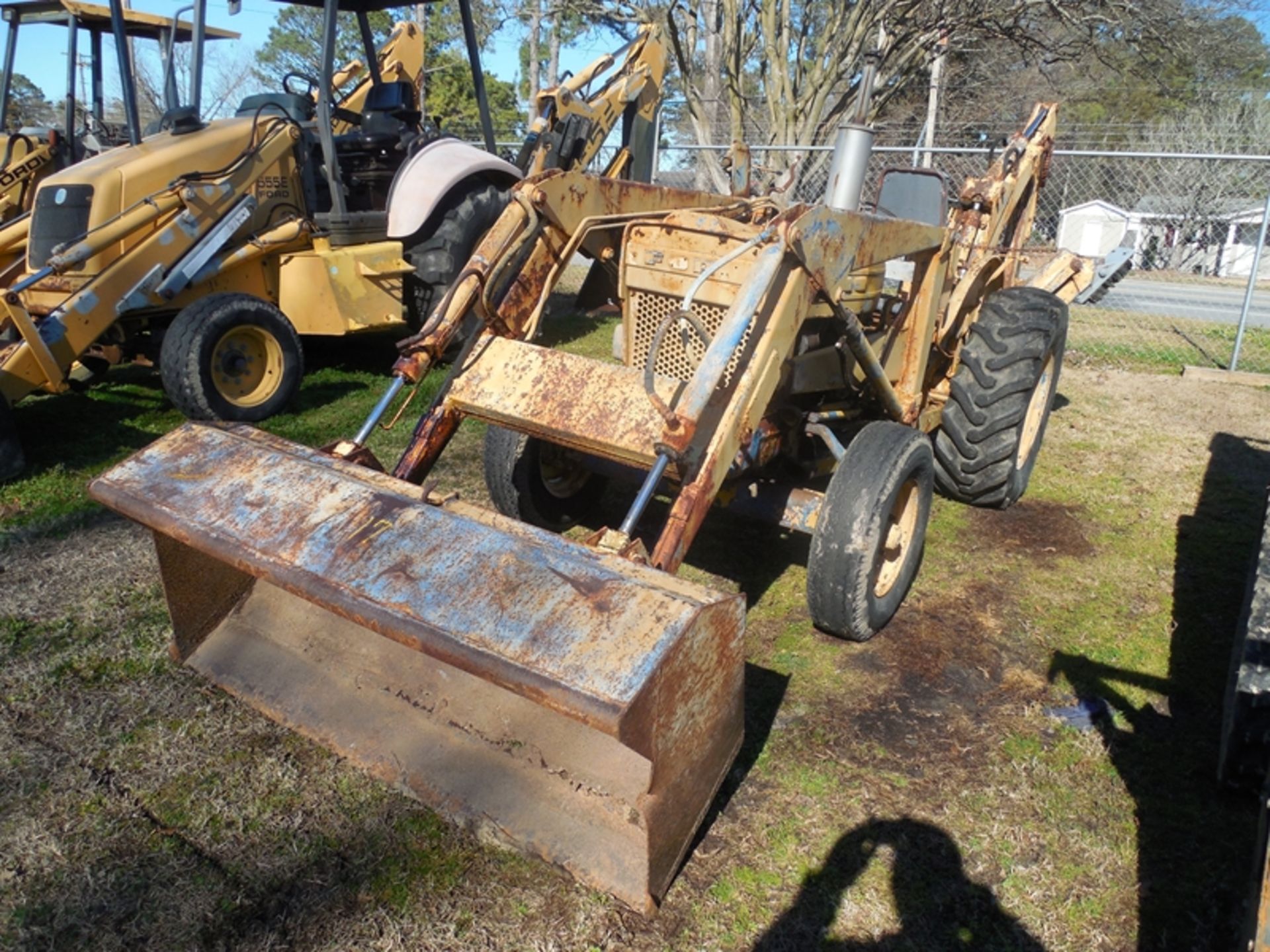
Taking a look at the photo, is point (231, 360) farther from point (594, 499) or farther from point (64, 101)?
point (64, 101)

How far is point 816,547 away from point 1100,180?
17699mm

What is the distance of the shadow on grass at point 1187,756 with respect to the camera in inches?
93.8

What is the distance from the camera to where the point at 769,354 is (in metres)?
2.87

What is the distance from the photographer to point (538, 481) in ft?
13.7

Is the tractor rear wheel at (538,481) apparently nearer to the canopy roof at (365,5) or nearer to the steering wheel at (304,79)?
the steering wheel at (304,79)

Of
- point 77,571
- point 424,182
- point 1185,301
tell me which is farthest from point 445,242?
point 1185,301

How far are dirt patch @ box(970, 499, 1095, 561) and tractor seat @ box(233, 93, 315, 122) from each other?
5.48 m

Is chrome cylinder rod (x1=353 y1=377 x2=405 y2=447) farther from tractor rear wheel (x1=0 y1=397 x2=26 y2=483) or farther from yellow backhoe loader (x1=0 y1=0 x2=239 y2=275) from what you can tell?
yellow backhoe loader (x1=0 y1=0 x2=239 y2=275)

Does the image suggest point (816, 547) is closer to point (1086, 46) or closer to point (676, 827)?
point (676, 827)

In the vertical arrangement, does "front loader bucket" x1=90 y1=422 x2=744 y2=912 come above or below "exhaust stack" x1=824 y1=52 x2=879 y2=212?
below

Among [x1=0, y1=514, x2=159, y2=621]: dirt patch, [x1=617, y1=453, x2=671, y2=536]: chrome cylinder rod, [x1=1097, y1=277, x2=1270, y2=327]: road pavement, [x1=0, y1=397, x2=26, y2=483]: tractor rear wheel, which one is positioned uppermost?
[x1=617, y1=453, x2=671, y2=536]: chrome cylinder rod

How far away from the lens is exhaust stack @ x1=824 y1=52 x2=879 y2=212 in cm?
375

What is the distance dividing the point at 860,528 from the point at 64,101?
794cm

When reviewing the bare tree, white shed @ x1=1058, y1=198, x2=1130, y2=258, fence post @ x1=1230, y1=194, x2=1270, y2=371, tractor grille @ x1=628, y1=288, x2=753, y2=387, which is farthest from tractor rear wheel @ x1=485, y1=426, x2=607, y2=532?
white shed @ x1=1058, y1=198, x2=1130, y2=258
